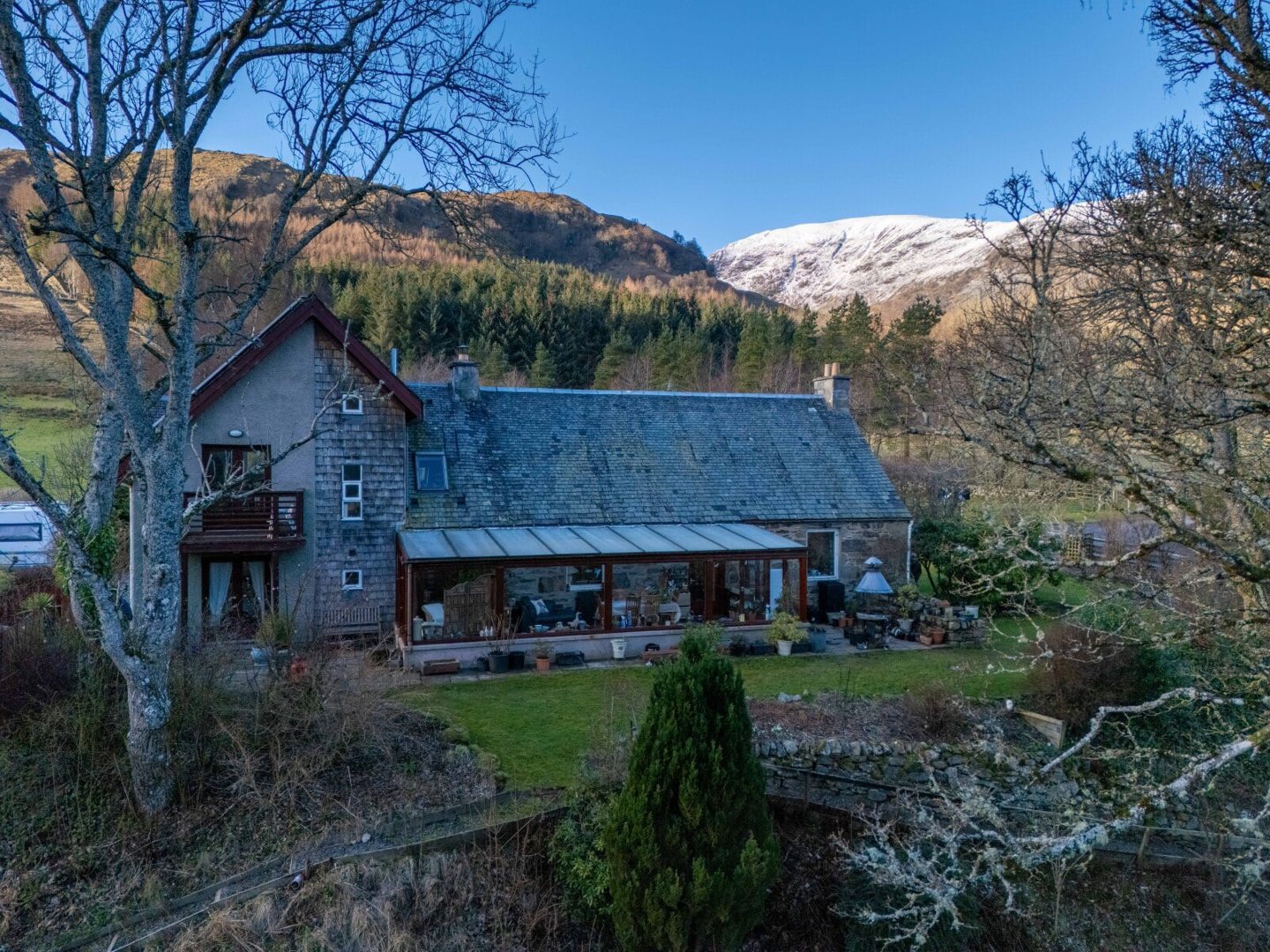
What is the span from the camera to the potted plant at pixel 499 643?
13992mm

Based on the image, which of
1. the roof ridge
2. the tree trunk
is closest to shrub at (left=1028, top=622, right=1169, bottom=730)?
the roof ridge

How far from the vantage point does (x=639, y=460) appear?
1881cm

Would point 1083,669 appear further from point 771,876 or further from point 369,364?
point 369,364

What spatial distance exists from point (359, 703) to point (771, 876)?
4.98 meters

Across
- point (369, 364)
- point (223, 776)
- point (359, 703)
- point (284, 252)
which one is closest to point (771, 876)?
point (359, 703)

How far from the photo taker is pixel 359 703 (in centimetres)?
881

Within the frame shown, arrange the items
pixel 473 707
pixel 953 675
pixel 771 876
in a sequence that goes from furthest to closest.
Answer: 1. pixel 953 675
2. pixel 473 707
3. pixel 771 876

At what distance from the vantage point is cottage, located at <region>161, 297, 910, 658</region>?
583 inches

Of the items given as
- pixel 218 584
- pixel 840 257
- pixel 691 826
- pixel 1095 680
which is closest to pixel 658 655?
pixel 1095 680

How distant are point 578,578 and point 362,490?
17.3 feet

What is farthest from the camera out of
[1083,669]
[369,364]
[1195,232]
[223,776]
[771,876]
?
[369,364]

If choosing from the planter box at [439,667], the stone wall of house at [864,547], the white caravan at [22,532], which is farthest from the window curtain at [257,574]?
the stone wall of house at [864,547]

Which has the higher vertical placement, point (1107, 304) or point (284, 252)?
point (284, 252)

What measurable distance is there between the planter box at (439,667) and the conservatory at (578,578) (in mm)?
695
